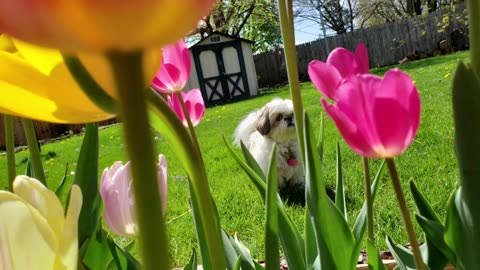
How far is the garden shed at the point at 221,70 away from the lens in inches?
410

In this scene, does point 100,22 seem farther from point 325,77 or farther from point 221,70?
point 221,70

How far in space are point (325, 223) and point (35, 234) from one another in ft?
0.74

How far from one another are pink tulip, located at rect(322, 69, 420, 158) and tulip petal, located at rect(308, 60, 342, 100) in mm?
83

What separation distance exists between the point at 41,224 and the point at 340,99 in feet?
0.53

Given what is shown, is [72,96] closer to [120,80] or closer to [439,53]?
[120,80]

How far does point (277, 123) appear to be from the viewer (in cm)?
230

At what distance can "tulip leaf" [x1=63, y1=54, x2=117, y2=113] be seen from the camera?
0.16 m

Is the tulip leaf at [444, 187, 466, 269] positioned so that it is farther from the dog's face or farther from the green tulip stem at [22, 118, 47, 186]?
the dog's face

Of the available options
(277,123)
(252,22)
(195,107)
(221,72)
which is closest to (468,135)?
(195,107)

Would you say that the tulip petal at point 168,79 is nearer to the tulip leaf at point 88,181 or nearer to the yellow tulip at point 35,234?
the tulip leaf at point 88,181

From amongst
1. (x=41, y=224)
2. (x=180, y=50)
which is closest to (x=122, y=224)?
(x=180, y=50)

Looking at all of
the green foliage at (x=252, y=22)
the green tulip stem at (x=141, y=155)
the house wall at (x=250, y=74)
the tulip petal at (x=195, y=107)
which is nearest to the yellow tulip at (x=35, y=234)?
the green tulip stem at (x=141, y=155)

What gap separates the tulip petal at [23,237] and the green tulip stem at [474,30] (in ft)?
0.71

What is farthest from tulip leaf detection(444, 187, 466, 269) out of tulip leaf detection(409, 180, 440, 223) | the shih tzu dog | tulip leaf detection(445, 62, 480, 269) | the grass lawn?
the shih tzu dog
